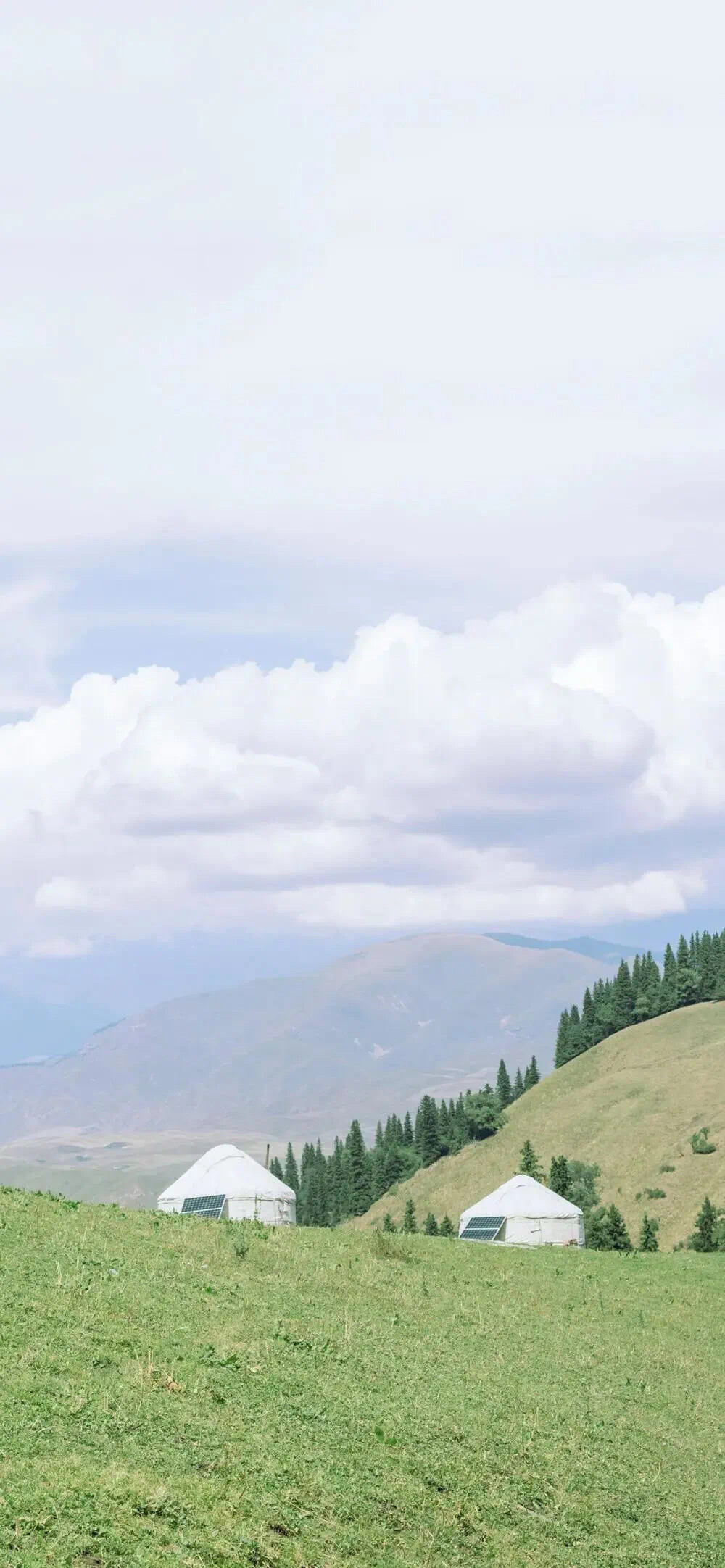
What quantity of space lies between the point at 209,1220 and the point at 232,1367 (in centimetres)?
1771

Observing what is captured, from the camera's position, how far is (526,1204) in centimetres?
7281

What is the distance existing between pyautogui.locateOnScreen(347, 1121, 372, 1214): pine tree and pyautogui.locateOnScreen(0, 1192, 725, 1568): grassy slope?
128864 mm

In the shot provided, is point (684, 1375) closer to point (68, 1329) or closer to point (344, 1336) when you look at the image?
point (344, 1336)

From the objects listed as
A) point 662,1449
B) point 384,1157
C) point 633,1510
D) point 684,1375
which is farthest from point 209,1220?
point 384,1157

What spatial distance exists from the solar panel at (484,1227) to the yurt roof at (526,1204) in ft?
0.76

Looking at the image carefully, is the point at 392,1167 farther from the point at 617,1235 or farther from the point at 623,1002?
the point at 617,1235

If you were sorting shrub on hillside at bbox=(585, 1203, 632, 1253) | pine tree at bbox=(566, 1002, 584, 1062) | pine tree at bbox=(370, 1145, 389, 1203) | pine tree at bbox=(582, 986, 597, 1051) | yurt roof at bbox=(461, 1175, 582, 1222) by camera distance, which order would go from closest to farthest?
yurt roof at bbox=(461, 1175, 582, 1222)
shrub on hillside at bbox=(585, 1203, 632, 1253)
pine tree at bbox=(370, 1145, 389, 1203)
pine tree at bbox=(582, 986, 597, 1051)
pine tree at bbox=(566, 1002, 584, 1062)

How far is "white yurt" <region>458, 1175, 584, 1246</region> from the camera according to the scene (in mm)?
71938

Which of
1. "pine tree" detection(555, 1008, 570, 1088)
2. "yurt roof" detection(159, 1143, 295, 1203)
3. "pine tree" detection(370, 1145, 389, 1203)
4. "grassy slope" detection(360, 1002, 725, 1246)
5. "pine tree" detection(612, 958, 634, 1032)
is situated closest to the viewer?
"yurt roof" detection(159, 1143, 295, 1203)

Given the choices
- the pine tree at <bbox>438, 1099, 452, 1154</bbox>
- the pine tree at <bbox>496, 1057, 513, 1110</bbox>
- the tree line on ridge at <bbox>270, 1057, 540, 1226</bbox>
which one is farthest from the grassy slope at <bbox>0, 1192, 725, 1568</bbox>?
the pine tree at <bbox>496, 1057, 513, 1110</bbox>

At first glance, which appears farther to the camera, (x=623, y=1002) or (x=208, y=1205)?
(x=623, y=1002)

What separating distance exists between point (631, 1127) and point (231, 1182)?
273 feet

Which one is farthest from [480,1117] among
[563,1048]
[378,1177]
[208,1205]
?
[208,1205]

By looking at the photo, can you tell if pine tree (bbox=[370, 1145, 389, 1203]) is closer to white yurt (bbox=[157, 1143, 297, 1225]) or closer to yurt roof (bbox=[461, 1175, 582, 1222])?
yurt roof (bbox=[461, 1175, 582, 1222])
